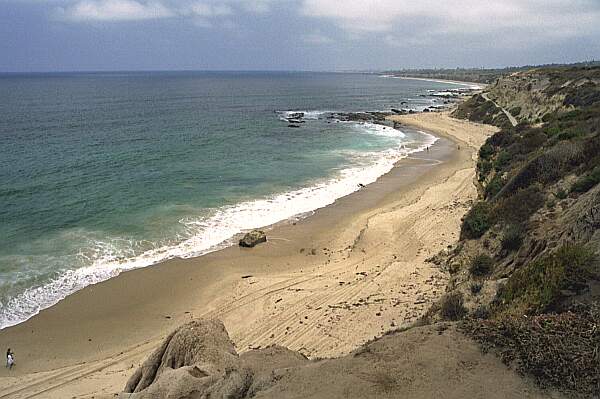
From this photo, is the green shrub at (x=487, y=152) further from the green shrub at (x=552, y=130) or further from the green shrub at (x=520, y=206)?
the green shrub at (x=520, y=206)

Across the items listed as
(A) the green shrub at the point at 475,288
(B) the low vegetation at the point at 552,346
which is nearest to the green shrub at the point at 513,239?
(A) the green shrub at the point at 475,288

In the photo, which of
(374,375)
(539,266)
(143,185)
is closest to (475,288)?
(539,266)

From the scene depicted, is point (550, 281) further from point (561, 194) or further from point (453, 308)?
point (561, 194)

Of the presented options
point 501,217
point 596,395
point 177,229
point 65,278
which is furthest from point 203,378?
point 177,229

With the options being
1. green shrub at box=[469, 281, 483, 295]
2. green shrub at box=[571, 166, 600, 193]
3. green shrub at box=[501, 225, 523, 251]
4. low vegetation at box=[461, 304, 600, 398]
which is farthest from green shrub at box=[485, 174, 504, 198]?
low vegetation at box=[461, 304, 600, 398]

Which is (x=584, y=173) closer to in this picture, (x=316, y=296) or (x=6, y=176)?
(x=316, y=296)

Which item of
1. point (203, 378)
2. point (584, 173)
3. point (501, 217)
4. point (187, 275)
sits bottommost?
point (187, 275)
